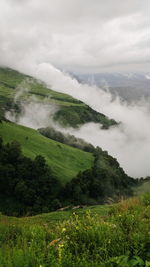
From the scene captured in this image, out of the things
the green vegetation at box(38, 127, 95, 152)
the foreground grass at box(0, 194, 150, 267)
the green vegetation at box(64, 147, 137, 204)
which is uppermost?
the green vegetation at box(38, 127, 95, 152)

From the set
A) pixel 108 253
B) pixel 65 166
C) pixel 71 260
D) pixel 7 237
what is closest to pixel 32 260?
pixel 71 260

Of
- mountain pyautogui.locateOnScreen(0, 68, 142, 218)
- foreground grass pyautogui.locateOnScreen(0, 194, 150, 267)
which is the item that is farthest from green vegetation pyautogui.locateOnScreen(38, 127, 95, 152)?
foreground grass pyautogui.locateOnScreen(0, 194, 150, 267)

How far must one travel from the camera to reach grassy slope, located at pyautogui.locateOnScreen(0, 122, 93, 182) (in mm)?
101200

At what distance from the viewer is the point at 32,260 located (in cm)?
531

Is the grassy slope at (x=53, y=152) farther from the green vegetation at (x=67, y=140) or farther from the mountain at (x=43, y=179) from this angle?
the green vegetation at (x=67, y=140)

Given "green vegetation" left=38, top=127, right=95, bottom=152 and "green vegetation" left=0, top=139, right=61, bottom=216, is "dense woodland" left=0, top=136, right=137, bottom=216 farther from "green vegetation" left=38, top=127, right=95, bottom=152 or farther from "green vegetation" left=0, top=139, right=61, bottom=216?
"green vegetation" left=38, top=127, right=95, bottom=152

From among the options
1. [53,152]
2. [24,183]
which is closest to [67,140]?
[53,152]

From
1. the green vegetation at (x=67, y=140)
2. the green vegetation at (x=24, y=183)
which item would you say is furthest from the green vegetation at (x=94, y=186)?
the green vegetation at (x=67, y=140)

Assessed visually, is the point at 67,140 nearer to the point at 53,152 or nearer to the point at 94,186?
the point at 53,152

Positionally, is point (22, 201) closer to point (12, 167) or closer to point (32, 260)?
point (12, 167)

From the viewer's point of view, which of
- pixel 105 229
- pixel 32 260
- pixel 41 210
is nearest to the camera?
pixel 32 260

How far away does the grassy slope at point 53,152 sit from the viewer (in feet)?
332

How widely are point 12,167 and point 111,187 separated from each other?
45548 mm

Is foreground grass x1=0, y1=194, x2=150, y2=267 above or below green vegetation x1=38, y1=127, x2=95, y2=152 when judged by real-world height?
below
